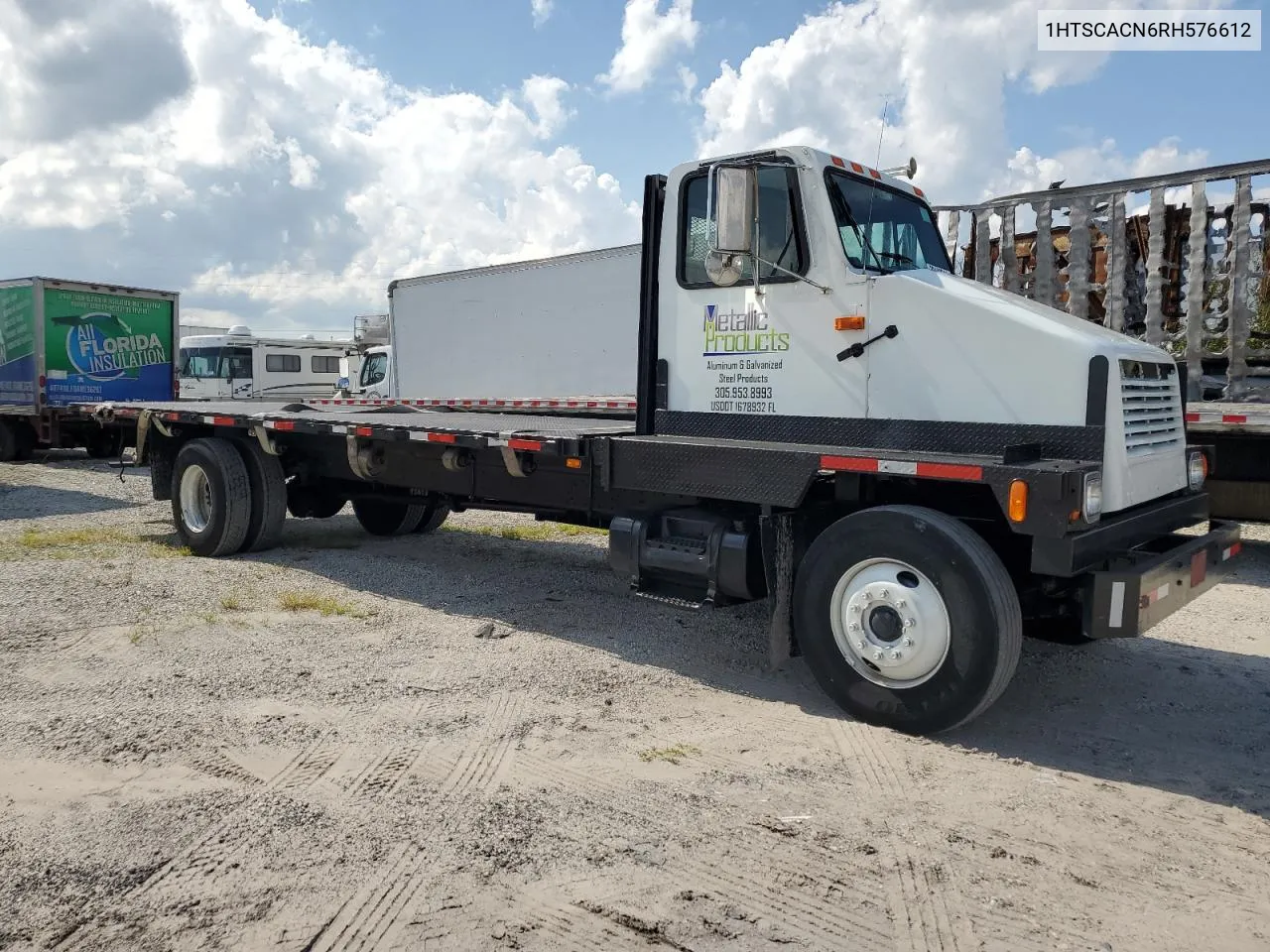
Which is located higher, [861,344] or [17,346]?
[17,346]

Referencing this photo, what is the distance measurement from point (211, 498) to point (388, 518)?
67.7 inches

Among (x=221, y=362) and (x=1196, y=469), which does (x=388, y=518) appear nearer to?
(x=1196, y=469)

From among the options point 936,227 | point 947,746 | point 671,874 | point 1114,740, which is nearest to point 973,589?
point 947,746

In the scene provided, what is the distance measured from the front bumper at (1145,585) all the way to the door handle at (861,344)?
4.97ft

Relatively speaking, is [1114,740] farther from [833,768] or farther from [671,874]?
[671,874]

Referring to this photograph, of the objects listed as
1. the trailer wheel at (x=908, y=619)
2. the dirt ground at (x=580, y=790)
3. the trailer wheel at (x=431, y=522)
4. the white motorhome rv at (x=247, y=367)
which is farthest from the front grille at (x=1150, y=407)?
the white motorhome rv at (x=247, y=367)

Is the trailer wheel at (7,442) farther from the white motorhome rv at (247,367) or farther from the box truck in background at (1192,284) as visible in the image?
the box truck in background at (1192,284)

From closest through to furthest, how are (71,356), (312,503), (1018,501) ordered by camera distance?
1. (1018,501)
2. (312,503)
3. (71,356)

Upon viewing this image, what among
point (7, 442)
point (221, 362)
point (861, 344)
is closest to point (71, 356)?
point (7, 442)

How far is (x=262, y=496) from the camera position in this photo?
880 cm

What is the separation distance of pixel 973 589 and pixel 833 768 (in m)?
0.98

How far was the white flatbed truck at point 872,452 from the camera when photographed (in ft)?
14.3

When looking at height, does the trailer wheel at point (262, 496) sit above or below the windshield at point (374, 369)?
below

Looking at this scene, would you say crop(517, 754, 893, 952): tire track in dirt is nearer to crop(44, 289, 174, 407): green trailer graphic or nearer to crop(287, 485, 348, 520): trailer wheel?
crop(287, 485, 348, 520): trailer wheel
